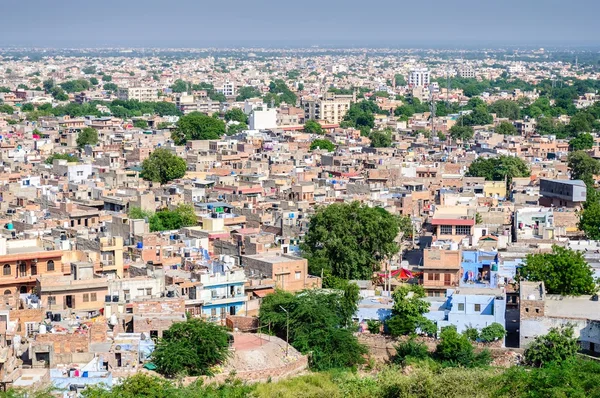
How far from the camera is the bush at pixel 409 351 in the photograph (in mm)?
17422

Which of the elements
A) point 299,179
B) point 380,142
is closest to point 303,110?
point 380,142

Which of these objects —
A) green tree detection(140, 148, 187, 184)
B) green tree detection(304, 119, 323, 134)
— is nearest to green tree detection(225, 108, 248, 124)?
green tree detection(304, 119, 323, 134)

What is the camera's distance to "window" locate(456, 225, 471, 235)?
76.2 ft

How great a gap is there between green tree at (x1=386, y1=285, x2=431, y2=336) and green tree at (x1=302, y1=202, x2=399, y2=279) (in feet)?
8.38

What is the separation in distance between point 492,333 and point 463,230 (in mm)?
5861

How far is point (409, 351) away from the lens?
1752 cm

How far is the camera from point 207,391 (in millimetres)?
15180

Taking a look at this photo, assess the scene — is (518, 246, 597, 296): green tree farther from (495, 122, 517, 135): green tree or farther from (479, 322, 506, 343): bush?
(495, 122, 517, 135): green tree

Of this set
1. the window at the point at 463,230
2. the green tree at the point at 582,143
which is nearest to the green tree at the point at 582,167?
the green tree at the point at 582,143

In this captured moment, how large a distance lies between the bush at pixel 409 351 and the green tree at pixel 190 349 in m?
2.87

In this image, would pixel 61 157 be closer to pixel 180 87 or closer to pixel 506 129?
pixel 506 129

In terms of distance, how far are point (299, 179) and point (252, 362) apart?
16.9m

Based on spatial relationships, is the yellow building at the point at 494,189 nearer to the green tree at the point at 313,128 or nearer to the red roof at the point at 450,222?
the red roof at the point at 450,222

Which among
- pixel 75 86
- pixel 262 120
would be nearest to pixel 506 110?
pixel 262 120
